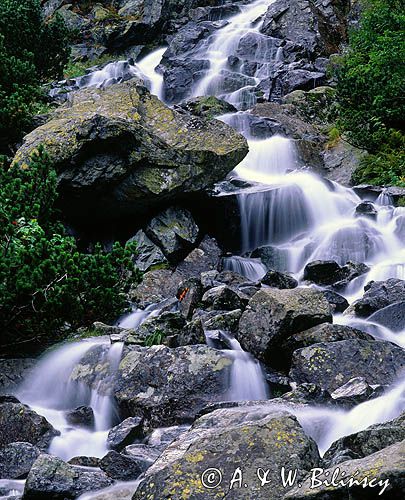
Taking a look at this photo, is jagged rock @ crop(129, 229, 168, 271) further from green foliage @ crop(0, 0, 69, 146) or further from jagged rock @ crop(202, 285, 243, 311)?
green foliage @ crop(0, 0, 69, 146)

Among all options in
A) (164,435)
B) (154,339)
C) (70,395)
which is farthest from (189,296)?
(164,435)

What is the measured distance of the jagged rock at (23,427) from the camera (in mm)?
7105

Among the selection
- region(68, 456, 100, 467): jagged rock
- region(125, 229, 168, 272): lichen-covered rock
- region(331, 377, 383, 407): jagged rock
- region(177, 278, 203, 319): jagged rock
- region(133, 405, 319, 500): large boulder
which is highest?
region(133, 405, 319, 500): large boulder

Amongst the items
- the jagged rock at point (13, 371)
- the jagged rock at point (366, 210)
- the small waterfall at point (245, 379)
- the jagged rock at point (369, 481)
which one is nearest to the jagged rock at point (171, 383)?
the small waterfall at point (245, 379)

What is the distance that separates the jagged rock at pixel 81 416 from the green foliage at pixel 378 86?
1447cm

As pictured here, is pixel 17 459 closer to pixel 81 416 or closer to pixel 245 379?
pixel 81 416

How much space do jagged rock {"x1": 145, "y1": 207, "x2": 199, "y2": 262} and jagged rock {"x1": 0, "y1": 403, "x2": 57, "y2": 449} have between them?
26.4 ft

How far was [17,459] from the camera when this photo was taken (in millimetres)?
6293

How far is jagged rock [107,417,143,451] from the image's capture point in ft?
22.5

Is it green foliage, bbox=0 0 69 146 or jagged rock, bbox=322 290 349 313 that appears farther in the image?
green foliage, bbox=0 0 69 146

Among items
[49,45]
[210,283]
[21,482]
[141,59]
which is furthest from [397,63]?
[141,59]

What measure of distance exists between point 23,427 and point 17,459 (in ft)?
3.11

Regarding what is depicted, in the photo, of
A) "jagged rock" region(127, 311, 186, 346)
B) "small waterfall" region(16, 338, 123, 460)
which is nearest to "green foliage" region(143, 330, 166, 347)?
"jagged rock" region(127, 311, 186, 346)

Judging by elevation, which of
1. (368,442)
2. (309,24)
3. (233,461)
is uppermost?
(309,24)
